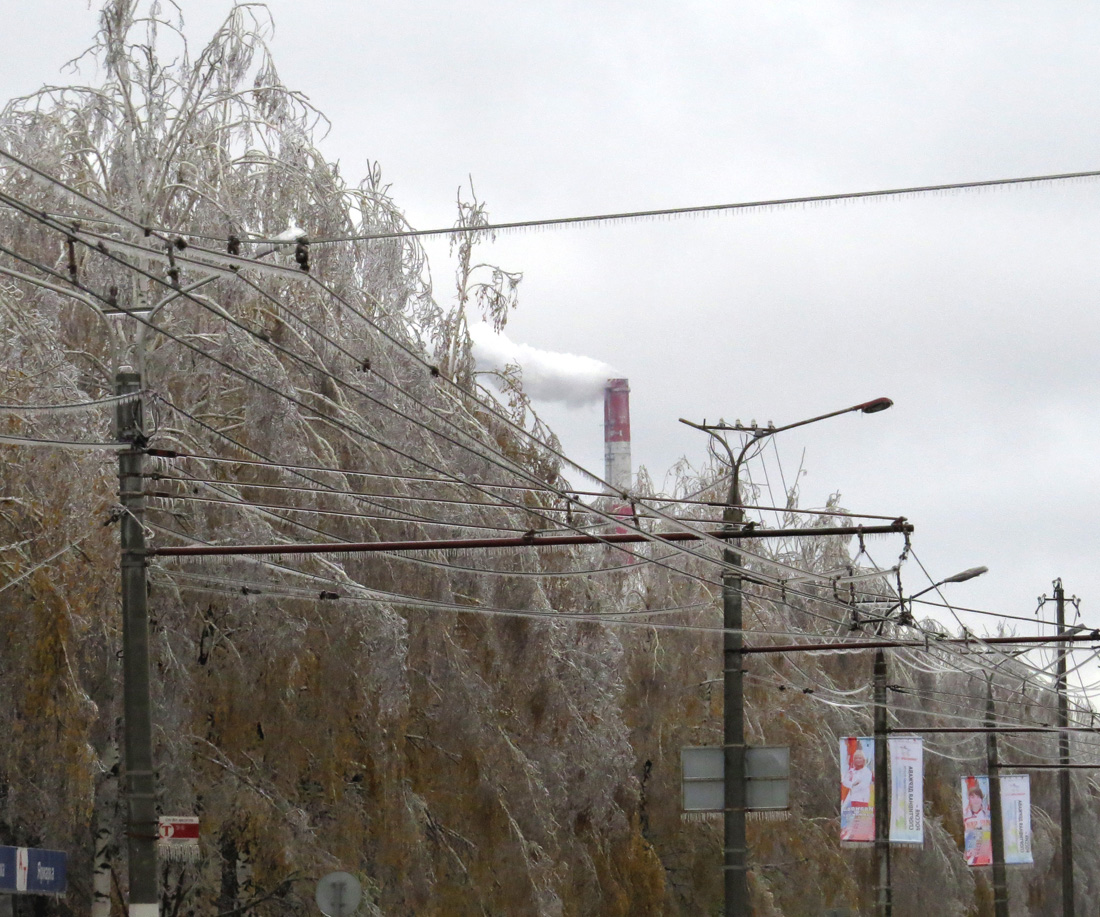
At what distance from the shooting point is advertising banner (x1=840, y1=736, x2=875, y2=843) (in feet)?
104

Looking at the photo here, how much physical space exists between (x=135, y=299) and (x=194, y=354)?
957mm

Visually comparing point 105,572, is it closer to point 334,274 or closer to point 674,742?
point 334,274

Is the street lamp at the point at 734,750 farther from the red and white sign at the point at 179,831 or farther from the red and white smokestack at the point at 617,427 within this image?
the red and white smokestack at the point at 617,427

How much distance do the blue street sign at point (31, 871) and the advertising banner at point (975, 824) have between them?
28.1 meters

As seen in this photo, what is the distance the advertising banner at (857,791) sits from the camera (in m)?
31.7

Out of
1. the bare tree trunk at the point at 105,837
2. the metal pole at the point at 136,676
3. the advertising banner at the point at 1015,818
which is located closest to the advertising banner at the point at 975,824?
the advertising banner at the point at 1015,818

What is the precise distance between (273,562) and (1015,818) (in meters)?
27.2

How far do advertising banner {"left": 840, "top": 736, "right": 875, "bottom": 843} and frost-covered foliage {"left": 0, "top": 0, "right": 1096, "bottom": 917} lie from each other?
6.63 m

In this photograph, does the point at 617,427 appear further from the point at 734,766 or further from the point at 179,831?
the point at 179,831

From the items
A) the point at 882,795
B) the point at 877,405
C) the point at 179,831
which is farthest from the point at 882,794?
the point at 179,831

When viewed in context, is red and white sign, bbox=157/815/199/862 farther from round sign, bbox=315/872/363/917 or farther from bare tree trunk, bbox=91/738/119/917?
bare tree trunk, bbox=91/738/119/917

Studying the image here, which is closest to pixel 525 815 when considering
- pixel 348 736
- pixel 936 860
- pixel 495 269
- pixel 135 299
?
pixel 348 736

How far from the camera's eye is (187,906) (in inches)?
879

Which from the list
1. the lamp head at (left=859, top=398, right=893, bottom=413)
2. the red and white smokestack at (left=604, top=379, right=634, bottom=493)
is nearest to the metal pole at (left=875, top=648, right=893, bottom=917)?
the lamp head at (left=859, top=398, right=893, bottom=413)
